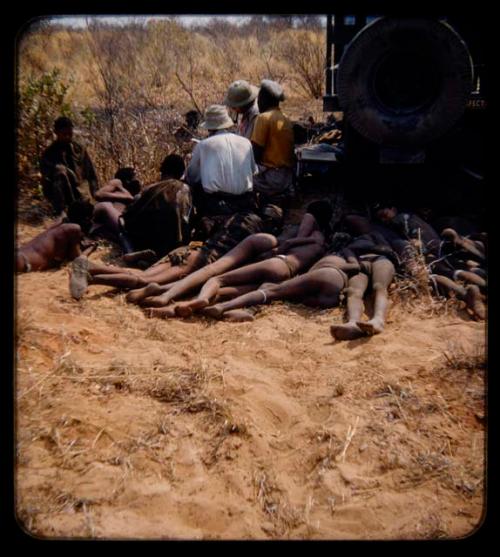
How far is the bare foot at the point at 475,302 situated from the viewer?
392cm

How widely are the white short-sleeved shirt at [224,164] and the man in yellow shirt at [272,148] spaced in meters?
0.61

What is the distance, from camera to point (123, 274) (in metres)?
4.41

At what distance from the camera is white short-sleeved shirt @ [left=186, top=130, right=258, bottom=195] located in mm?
5250

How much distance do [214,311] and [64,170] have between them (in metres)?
2.49

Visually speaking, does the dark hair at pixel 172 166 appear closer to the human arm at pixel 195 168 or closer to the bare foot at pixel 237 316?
the human arm at pixel 195 168

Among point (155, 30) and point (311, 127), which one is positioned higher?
point (155, 30)

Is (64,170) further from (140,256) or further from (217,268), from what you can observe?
(217,268)

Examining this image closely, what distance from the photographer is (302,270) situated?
4.60m

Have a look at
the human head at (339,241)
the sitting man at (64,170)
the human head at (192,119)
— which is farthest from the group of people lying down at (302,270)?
the human head at (192,119)

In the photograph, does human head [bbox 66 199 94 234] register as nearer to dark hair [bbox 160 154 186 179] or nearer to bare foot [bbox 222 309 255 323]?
dark hair [bbox 160 154 186 179]

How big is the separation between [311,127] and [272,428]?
244 inches

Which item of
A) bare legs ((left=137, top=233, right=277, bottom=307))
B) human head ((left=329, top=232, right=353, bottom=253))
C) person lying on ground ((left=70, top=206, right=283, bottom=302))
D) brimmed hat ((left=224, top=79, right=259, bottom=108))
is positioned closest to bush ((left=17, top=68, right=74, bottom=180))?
brimmed hat ((left=224, top=79, right=259, bottom=108))

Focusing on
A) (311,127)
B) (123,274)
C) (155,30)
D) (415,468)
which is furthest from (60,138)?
(155,30)

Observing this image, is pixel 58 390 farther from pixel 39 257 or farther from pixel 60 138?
pixel 60 138
